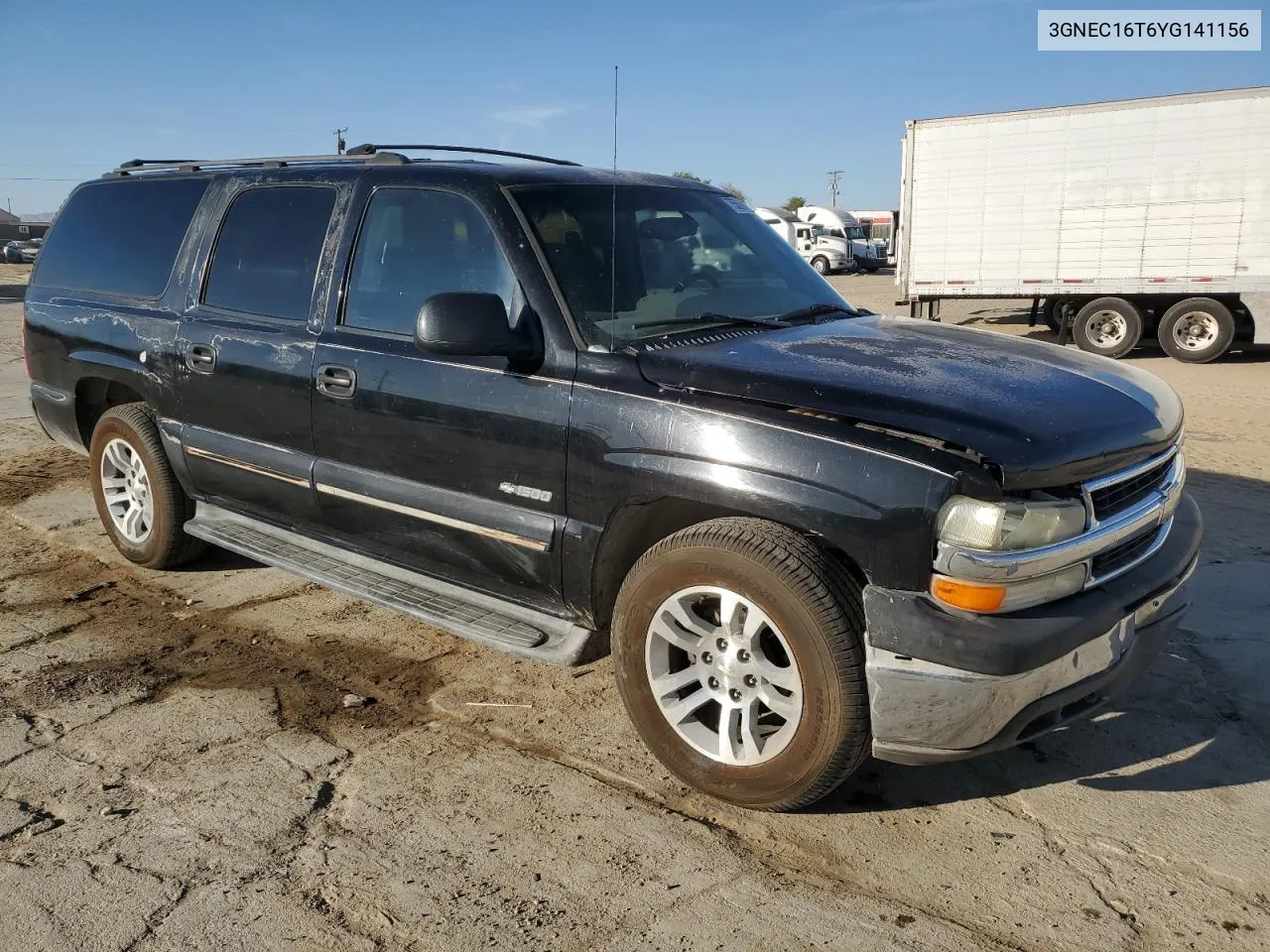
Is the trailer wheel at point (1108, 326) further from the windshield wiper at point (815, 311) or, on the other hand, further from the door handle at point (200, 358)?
the door handle at point (200, 358)

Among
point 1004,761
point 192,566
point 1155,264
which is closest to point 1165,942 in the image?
point 1004,761

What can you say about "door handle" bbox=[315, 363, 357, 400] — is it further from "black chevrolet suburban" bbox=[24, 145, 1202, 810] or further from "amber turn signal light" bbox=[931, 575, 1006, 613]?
"amber turn signal light" bbox=[931, 575, 1006, 613]

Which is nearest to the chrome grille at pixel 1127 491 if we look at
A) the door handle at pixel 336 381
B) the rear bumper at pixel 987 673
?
the rear bumper at pixel 987 673

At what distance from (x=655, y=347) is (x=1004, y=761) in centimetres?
179

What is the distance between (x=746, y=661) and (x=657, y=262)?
62.8 inches

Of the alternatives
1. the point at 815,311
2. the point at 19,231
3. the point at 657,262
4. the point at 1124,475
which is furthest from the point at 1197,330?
the point at 19,231

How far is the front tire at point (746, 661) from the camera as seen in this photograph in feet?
8.96

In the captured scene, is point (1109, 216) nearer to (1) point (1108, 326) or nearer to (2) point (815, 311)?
(1) point (1108, 326)

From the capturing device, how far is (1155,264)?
13977 millimetres

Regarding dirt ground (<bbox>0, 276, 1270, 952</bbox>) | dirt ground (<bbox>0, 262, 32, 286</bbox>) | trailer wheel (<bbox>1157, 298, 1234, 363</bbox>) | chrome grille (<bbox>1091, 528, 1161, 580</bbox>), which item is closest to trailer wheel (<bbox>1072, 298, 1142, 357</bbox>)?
trailer wheel (<bbox>1157, 298, 1234, 363</bbox>)

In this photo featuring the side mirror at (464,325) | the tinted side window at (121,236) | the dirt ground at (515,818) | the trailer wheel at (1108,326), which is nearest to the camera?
the dirt ground at (515,818)

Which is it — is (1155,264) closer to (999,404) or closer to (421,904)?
(999,404)

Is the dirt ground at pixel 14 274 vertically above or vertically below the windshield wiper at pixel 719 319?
above

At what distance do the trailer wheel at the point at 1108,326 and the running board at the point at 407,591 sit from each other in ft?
43.3
